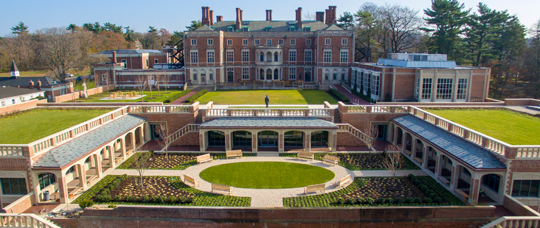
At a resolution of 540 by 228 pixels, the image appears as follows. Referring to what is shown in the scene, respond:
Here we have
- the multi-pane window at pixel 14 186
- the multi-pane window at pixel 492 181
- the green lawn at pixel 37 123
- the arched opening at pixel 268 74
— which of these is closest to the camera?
the multi-pane window at pixel 492 181

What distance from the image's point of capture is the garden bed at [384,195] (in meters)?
17.8

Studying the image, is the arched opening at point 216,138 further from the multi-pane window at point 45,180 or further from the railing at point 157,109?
the multi-pane window at point 45,180

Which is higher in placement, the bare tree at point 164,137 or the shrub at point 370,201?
the bare tree at point 164,137

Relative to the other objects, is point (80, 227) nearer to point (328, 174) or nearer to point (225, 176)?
point (225, 176)

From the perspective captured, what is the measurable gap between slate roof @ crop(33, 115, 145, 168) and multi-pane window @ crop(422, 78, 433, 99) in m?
30.6

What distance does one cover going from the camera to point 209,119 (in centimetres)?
2877

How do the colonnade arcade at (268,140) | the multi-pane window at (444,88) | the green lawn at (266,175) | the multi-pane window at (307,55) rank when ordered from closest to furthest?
1. the green lawn at (266,175)
2. the colonnade arcade at (268,140)
3. the multi-pane window at (444,88)
4. the multi-pane window at (307,55)

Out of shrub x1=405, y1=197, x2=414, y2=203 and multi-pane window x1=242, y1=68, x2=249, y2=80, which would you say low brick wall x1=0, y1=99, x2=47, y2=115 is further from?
multi-pane window x1=242, y1=68, x2=249, y2=80

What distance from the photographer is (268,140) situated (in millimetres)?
28672

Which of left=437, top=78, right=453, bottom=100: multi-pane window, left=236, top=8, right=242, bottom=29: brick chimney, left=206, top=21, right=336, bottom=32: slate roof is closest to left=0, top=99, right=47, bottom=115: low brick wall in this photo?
left=206, top=21, right=336, bottom=32: slate roof

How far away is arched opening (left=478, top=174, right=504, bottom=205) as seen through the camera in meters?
17.7

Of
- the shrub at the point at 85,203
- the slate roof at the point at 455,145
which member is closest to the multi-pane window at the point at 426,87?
the slate roof at the point at 455,145

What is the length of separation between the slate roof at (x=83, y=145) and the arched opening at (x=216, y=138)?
5.82 meters

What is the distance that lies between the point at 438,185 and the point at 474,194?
2819 millimetres
